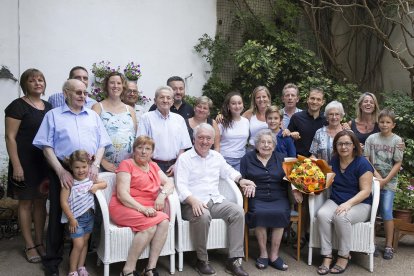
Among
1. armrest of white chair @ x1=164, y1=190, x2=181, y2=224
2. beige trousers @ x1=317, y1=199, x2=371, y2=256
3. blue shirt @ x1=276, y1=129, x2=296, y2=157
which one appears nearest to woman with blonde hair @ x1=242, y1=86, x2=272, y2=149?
blue shirt @ x1=276, y1=129, x2=296, y2=157

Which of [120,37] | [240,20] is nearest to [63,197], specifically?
[120,37]

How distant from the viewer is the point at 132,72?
6.01m

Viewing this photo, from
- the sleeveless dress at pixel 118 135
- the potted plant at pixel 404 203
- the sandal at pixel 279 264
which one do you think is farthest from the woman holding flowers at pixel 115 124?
the potted plant at pixel 404 203

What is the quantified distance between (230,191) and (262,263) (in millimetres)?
684

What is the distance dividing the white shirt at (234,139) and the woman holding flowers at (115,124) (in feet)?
3.14

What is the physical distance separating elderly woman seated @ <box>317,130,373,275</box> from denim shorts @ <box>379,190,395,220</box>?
41 cm

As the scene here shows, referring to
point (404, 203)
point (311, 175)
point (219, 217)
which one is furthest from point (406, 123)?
point (219, 217)

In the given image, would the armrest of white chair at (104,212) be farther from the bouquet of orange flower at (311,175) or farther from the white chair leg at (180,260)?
the bouquet of orange flower at (311,175)

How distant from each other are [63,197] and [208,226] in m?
1.17

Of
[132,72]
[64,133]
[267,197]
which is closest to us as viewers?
[64,133]

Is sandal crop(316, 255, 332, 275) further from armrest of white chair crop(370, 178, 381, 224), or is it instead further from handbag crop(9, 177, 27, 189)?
handbag crop(9, 177, 27, 189)

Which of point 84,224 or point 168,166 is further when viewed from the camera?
point 168,166

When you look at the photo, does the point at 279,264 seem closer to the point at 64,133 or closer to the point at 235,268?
the point at 235,268

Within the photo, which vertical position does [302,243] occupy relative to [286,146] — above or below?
below
